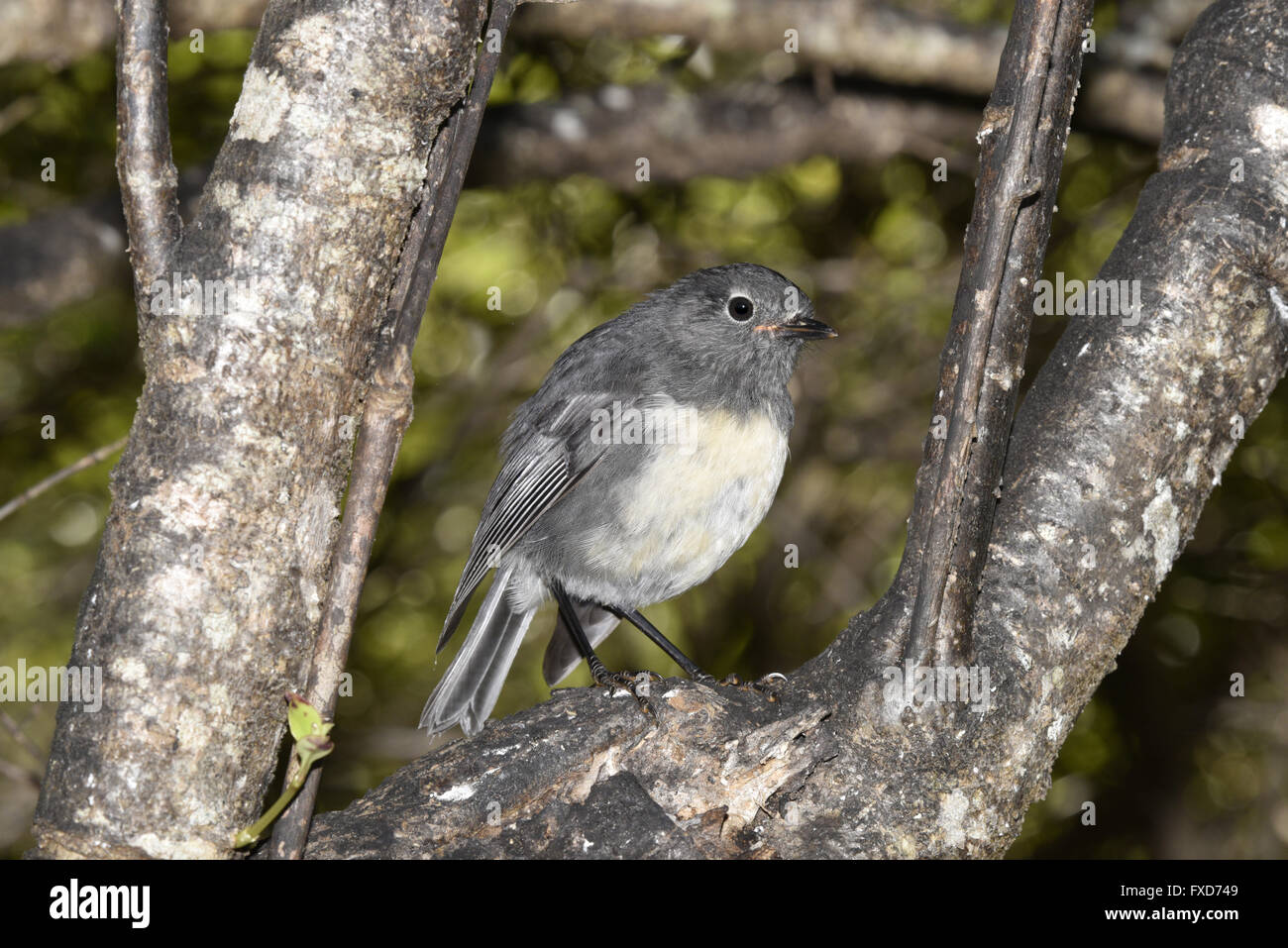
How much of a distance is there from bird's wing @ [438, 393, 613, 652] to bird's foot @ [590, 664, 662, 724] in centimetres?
56

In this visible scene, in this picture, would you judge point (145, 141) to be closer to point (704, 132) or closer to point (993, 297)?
point (993, 297)

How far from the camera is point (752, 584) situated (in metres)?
6.46

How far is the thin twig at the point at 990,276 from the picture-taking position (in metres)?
2.22

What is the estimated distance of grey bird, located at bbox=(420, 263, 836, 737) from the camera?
3896 millimetres

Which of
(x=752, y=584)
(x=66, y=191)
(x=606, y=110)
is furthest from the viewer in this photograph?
(x=752, y=584)

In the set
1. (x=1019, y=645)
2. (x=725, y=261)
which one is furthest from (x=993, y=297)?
(x=725, y=261)

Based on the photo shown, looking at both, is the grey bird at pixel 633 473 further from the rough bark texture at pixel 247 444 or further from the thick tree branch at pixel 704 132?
the rough bark texture at pixel 247 444

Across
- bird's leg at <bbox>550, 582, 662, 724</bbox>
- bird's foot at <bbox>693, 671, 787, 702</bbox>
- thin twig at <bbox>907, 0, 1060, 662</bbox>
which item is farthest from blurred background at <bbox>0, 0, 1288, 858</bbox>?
thin twig at <bbox>907, 0, 1060, 662</bbox>

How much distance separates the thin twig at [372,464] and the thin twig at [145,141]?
45cm

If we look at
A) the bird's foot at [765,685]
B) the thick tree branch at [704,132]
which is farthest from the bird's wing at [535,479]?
the thick tree branch at [704,132]

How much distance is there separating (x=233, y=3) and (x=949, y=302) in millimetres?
3692

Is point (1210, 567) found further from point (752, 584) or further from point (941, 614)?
Result: point (941, 614)
